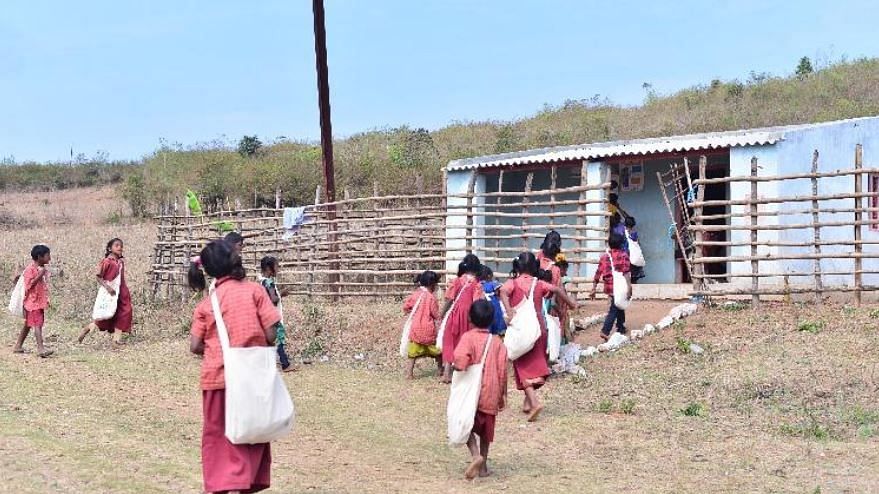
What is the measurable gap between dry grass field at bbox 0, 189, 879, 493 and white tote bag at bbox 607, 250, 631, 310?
557mm

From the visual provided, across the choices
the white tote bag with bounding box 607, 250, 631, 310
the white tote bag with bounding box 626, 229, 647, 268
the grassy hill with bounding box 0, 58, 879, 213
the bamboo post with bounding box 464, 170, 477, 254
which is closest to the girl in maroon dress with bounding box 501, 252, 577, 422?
the white tote bag with bounding box 607, 250, 631, 310

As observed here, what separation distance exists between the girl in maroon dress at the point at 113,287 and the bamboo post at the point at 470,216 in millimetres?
5238

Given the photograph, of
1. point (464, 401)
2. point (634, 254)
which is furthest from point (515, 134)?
point (464, 401)

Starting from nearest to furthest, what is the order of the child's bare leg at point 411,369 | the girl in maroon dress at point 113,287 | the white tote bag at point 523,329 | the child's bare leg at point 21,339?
the white tote bag at point 523,329 → the child's bare leg at point 411,369 → the child's bare leg at point 21,339 → the girl in maroon dress at point 113,287

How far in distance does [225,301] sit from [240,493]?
993 mm

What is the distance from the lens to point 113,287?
42.2 feet

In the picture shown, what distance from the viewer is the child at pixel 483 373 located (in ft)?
22.7

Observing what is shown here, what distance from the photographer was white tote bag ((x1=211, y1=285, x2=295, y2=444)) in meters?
5.52

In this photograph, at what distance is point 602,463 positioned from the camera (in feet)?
24.9

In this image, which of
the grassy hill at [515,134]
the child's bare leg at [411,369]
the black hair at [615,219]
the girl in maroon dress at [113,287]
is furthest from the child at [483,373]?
the grassy hill at [515,134]

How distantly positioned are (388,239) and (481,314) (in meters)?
11.8

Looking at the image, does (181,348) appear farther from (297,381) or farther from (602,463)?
(602,463)

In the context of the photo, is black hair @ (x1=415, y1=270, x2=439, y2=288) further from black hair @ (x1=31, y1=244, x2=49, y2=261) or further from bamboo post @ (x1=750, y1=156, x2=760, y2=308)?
bamboo post @ (x1=750, y1=156, x2=760, y2=308)

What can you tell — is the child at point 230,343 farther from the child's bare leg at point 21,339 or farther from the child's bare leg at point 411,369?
the child's bare leg at point 21,339
